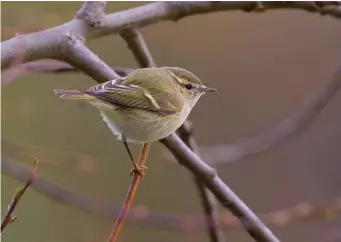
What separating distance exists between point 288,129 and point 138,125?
40 centimetres

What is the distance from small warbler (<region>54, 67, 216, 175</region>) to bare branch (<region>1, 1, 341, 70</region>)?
94mm

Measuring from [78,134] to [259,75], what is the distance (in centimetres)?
90

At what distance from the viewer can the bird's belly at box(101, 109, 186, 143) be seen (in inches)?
42.8

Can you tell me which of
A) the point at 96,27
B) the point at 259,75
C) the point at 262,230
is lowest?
the point at 262,230

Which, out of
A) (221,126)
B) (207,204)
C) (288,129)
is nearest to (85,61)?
(207,204)

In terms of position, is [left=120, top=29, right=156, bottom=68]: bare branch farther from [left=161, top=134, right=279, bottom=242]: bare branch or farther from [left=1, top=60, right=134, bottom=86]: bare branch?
[left=161, top=134, right=279, bottom=242]: bare branch

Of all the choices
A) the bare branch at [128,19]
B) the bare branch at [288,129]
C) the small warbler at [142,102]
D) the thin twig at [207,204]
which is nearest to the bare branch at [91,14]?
the bare branch at [128,19]

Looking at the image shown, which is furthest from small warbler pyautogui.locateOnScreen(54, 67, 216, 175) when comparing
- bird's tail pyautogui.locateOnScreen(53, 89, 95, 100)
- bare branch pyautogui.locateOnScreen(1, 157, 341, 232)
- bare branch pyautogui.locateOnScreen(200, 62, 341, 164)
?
bare branch pyautogui.locateOnScreen(200, 62, 341, 164)

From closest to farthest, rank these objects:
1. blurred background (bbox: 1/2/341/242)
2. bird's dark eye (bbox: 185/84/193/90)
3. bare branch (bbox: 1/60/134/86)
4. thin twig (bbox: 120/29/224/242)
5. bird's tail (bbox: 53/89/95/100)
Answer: bare branch (bbox: 1/60/134/86) → bird's tail (bbox: 53/89/95/100) → thin twig (bbox: 120/29/224/242) → bird's dark eye (bbox: 185/84/193/90) → blurred background (bbox: 1/2/341/242)

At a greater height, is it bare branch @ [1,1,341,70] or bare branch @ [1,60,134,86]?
bare branch @ [1,1,341,70]

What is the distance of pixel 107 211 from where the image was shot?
111 centimetres

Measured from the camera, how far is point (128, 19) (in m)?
1.21

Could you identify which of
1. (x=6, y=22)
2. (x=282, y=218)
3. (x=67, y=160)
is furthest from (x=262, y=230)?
(x=6, y=22)

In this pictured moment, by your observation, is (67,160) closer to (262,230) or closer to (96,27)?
(96,27)
